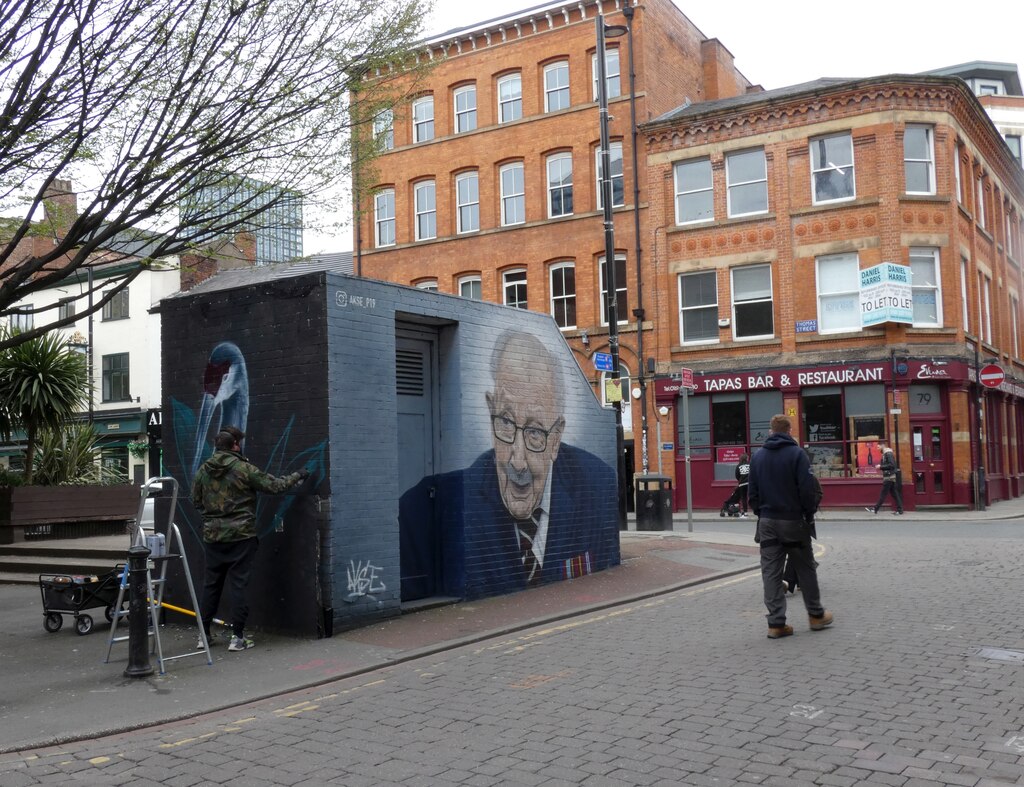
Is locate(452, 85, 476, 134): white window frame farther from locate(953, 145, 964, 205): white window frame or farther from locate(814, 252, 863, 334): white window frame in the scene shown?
locate(953, 145, 964, 205): white window frame

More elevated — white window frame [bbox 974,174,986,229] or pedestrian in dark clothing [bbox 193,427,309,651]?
white window frame [bbox 974,174,986,229]

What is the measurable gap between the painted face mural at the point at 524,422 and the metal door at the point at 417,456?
85cm

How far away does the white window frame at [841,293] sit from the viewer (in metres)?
27.9

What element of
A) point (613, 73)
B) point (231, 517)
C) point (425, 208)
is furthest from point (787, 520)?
point (425, 208)

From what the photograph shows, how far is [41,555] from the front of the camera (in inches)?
597

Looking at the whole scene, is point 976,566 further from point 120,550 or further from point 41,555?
point 41,555

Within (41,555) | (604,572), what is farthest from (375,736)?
(41,555)

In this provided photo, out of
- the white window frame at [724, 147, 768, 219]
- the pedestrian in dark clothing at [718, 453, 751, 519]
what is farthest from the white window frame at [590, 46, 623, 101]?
the pedestrian in dark clothing at [718, 453, 751, 519]

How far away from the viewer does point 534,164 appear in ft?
108

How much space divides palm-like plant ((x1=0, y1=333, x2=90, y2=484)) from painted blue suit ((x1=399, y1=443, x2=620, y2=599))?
35.5ft

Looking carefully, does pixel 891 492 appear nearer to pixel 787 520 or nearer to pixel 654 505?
pixel 654 505

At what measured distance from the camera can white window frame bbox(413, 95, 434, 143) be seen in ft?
116

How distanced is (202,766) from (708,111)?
1094 inches

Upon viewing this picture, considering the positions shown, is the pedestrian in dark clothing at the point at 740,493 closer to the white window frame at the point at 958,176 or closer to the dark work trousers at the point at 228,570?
the white window frame at the point at 958,176
